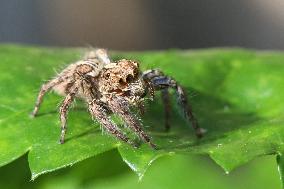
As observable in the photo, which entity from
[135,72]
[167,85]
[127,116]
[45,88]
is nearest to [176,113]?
[167,85]

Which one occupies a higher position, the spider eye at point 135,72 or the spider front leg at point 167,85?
the spider eye at point 135,72

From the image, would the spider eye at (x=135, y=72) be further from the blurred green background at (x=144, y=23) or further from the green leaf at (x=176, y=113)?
the blurred green background at (x=144, y=23)

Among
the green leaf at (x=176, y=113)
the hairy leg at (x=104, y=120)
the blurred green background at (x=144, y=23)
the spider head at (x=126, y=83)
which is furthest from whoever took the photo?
the blurred green background at (x=144, y=23)

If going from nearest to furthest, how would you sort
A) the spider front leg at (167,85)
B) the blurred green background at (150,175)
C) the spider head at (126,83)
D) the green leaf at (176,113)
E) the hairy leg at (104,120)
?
the green leaf at (176,113), the hairy leg at (104,120), the blurred green background at (150,175), the spider head at (126,83), the spider front leg at (167,85)

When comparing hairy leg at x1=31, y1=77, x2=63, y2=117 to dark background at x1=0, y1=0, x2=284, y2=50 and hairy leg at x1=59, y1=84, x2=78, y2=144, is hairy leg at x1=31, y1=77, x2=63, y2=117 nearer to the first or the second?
hairy leg at x1=59, y1=84, x2=78, y2=144

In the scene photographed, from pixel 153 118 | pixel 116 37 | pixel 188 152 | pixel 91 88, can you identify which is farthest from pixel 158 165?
pixel 116 37

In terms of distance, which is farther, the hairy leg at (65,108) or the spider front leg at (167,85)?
the spider front leg at (167,85)

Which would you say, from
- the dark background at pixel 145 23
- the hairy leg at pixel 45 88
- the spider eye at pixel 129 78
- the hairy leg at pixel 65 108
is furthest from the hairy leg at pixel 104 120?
the dark background at pixel 145 23
